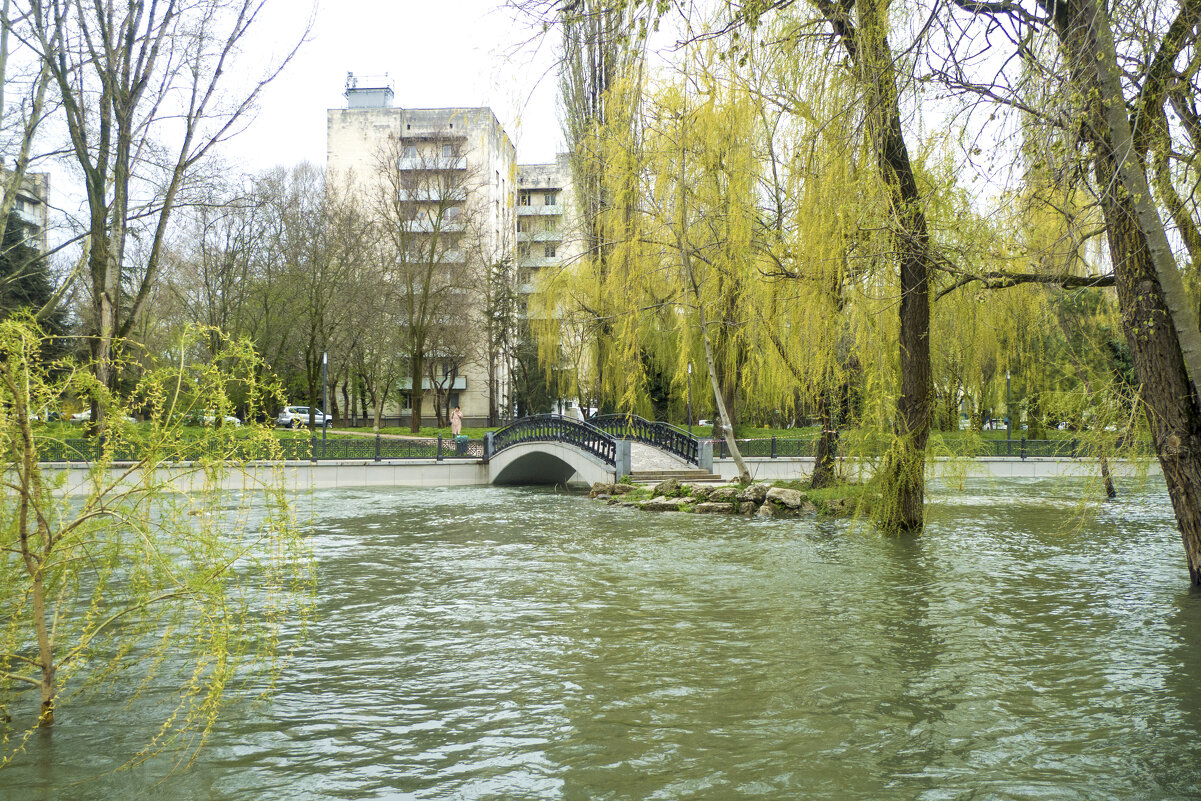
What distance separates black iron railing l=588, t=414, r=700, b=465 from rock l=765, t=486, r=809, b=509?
5912mm

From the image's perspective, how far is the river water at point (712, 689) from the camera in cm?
512

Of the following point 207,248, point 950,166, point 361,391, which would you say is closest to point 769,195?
point 950,166

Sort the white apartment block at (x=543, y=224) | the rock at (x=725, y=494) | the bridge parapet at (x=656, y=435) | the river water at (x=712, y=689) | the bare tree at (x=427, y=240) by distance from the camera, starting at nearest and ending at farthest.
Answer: the river water at (x=712, y=689) → the rock at (x=725, y=494) → the bridge parapet at (x=656, y=435) → the white apartment block at (x=543, y=224) → the bare tree at (x=427, y=240)

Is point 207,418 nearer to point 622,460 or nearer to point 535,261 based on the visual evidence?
point 622,460

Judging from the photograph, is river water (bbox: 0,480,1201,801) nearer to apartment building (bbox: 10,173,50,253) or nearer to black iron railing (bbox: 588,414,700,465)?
apartment building (bbox: 10,173,50,253)

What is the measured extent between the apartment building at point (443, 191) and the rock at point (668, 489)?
8323 mm

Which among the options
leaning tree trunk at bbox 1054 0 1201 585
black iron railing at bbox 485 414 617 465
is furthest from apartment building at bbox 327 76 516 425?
leaning tree trunk at bbox 1054 0 1201 585

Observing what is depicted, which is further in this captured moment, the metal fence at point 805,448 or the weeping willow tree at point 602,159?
the metal fence at point 805,448

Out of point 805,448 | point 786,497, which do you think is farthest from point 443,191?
point 786,497

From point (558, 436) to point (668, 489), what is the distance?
5.79 m

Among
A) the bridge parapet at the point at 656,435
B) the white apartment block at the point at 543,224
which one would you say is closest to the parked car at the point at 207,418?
the white apartment block at the point at 543,224

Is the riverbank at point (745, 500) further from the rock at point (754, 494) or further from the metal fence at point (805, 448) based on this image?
the metal fence at point (805, 448)

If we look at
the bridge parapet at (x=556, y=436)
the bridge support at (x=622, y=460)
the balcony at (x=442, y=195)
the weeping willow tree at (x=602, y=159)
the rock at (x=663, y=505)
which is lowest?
the rock at (x=663, y=505)

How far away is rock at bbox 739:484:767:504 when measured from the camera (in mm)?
19250
